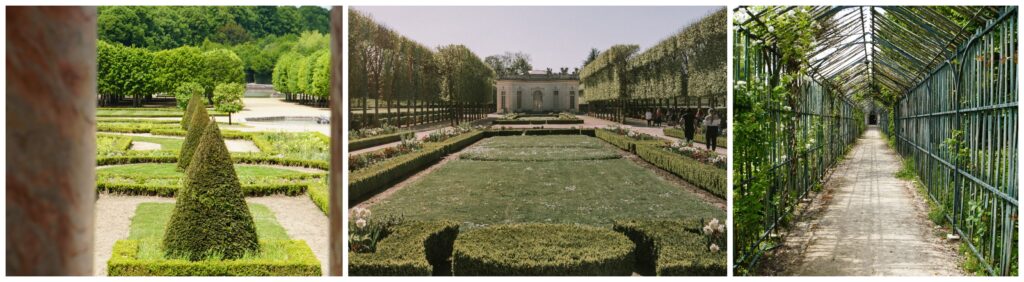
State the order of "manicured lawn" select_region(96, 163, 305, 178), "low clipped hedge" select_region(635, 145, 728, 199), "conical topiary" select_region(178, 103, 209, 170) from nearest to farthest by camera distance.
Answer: "low clipped hedge" select_region(635, 145, 728, 199)
"manicured lawn" select_region(96, 163, 305, 178)
"conical topiary" select_region(178, 103, 209, 170)

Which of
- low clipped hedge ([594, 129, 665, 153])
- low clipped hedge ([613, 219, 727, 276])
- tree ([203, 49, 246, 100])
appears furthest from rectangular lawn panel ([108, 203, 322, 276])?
tree ([203, 49, 246, 100])

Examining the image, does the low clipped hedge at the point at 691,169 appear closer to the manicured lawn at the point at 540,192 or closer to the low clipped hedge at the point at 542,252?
the manicured lawn at the point at 540,192

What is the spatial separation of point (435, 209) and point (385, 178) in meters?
0.43

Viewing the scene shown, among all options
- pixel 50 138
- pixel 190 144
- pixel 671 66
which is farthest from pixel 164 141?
pixel 50 138

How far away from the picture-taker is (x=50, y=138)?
931 mm

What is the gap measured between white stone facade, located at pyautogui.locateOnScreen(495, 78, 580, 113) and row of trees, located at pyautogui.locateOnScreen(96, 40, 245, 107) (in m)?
28.9

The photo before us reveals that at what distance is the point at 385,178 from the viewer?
5246 mm

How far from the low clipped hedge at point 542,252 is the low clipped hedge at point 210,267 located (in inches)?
67.9

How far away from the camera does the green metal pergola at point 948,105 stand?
4.17 meters

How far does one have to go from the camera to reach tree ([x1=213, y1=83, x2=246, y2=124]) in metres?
25.7

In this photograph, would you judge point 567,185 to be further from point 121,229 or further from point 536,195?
point 121,229

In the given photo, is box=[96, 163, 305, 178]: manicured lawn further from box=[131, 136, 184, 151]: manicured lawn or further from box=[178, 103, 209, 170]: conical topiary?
box=[131, 136, 184, 151]: manicured lawn

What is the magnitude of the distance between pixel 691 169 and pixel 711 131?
0.39 meters

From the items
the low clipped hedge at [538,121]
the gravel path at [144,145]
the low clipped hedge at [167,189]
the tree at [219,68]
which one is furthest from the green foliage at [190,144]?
the tree at [219,68]
